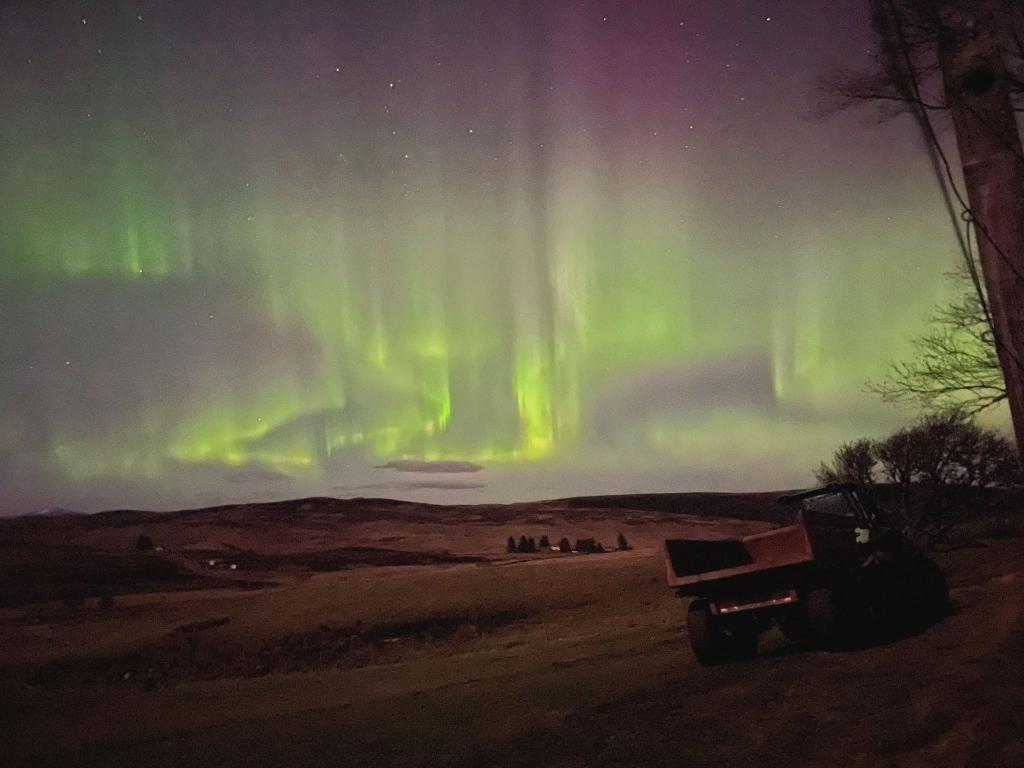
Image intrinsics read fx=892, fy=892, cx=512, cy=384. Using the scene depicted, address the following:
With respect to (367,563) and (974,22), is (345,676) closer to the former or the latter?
(974,22)

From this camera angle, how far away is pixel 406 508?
56.5m

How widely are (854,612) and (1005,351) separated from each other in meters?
6.96

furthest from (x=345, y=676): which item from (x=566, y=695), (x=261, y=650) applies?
(x=566, y=695)

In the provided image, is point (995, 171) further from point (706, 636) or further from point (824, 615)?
point (706, 636)

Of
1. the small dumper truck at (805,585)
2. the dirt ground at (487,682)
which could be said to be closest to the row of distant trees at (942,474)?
the dirt ground at (487,682)

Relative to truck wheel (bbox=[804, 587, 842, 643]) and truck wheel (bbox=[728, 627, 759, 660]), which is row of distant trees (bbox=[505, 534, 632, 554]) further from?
truck wheel (bbox=[804, 587, 842, 643])

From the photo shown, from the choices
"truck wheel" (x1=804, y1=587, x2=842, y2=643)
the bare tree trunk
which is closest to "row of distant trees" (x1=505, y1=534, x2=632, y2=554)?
"truck wheel" (x1=804, y1=587, x2=842, y2=643)

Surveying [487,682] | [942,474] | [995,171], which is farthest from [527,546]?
[995,171]

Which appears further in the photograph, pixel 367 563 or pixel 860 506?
pixel 367 563

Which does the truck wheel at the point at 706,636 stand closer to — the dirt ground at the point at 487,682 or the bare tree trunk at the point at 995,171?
the dirt ground at the point at 487,682

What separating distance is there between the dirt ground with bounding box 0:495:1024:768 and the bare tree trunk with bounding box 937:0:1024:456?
95.4 inches

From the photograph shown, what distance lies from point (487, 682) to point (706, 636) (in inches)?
130

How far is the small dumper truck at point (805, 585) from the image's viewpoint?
416 inches

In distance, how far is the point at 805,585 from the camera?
10695 mm
